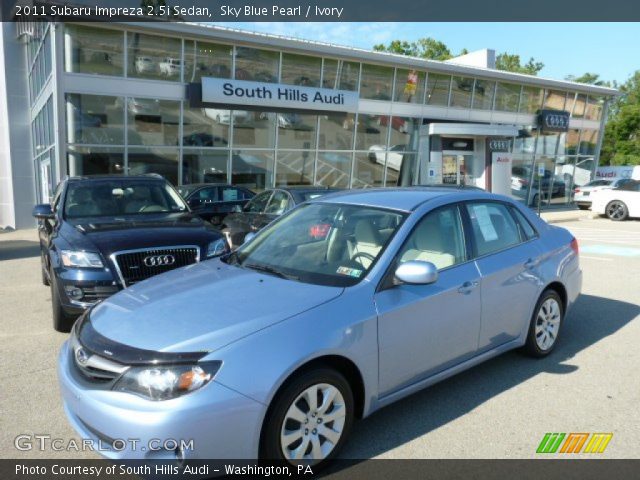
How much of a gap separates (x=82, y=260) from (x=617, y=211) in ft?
63.7

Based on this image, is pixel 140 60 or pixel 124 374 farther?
pixel 140 60

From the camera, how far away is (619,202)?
63.9ft

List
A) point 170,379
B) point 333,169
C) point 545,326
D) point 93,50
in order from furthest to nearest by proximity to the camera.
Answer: point 333,169
point 93,50
point 545,326
point 170,379

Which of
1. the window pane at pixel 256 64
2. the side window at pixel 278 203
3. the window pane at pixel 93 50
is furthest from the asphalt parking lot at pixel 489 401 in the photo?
the window pane at pixel 256 64

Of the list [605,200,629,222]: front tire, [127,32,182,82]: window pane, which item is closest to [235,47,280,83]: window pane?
[127,32,182,82]: window pane

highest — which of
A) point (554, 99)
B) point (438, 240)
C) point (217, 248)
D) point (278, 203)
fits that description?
point (554, 99)

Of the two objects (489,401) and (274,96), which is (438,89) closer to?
(274,96)

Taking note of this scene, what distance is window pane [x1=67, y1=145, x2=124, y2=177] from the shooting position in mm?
15352

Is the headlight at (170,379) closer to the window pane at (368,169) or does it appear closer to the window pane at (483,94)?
the window pane at (368,169)

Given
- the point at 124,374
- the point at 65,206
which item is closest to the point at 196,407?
the point at 124,374

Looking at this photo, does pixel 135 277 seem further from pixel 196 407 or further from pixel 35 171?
pixel 35 171

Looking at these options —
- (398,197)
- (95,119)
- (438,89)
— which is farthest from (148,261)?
(438,89)

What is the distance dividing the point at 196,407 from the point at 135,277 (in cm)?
311

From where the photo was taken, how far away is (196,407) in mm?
2623
